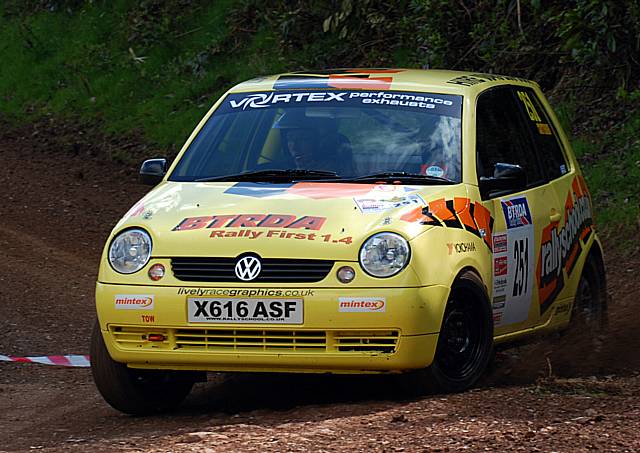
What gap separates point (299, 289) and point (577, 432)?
1.42 m

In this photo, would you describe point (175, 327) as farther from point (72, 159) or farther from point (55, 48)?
point (55, 48)

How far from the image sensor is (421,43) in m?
15.8

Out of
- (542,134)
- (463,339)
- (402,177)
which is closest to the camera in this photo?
(463,339)

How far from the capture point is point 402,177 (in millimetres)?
6805

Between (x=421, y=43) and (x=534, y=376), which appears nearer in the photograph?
(x=534, y=376)

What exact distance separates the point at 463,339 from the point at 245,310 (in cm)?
114

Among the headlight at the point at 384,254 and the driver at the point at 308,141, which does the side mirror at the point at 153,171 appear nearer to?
the driver at the point at 308,141

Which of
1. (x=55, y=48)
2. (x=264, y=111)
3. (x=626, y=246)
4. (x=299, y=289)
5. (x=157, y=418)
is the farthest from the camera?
(x=55, y=48)

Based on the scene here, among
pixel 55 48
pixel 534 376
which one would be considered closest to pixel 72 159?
pixel 55 48

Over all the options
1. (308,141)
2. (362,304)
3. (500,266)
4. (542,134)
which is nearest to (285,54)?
(542,134)

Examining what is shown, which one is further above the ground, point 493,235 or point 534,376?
point 493,235

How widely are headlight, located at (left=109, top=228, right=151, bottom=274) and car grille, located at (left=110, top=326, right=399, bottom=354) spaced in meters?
0.29

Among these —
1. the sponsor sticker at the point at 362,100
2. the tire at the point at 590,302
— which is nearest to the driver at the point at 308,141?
the sponsor sticker at the point at 362,100

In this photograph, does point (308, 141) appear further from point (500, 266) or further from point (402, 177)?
point (500, 266)
